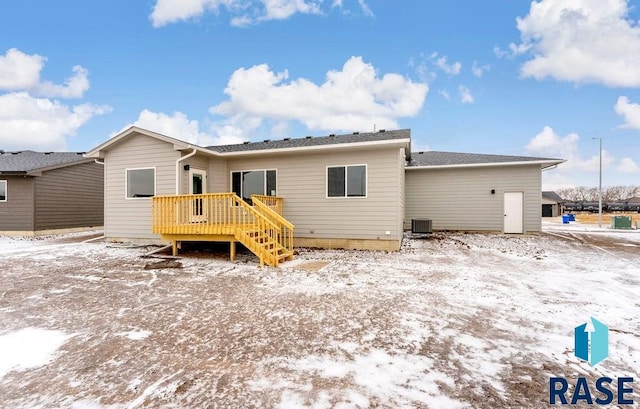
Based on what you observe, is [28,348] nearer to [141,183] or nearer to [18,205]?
[141,183]

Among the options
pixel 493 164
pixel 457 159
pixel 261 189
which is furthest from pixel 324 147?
pixel 457 159

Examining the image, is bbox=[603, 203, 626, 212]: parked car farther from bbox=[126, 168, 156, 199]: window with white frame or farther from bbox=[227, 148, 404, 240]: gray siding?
bbox=[126, 168, 156, 199]: window with white frame

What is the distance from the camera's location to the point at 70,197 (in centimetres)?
1432

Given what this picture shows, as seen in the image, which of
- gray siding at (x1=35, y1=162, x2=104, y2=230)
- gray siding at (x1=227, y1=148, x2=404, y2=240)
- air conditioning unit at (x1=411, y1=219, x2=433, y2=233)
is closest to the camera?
gray siding at (x1=227, y1=148, x2=404, y2=240)

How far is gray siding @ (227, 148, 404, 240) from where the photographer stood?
889 cm

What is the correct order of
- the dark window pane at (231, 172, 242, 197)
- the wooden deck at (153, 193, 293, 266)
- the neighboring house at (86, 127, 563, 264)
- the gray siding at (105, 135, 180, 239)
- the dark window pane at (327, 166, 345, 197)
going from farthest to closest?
the dark window pane at (231, 172, 242, 197), the gray siding at (105, 135, 180, 239), the dark window pane at (327, 166, 345, 197), the neighboring house at (86, 127, 563, 264), the wooden deck at (153, 193, 293, 266)

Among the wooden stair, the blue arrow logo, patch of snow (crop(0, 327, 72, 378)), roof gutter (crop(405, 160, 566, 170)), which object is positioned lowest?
patch of snow (crop(0, 327, 72, 378))

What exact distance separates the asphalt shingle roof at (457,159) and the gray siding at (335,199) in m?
5.48

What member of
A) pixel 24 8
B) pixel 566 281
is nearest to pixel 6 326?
pixel 566 281

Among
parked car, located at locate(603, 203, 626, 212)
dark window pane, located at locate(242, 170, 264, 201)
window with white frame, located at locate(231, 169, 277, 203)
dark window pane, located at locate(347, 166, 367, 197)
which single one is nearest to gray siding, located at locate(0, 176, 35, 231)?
window with white frame, located at locate(231, 169, 277, 203)

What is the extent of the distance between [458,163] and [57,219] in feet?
60.5

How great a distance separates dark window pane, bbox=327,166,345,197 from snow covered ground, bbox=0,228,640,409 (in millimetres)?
3263

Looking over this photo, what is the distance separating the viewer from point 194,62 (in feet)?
50.7

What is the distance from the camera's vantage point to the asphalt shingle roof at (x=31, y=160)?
12.9 metres
